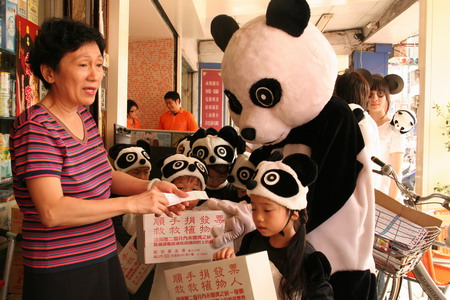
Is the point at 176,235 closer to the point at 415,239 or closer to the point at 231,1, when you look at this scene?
the point at 415,239

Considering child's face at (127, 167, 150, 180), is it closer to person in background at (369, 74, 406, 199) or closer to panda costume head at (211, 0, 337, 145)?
panda costume head at (211, 0, 337, 145)

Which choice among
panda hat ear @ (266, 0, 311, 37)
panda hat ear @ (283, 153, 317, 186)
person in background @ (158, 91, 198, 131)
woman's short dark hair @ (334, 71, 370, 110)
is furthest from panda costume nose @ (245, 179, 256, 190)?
person in background @ (158, 91, 198, 131)

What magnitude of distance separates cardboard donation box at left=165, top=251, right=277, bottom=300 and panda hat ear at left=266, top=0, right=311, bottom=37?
929 millimetres

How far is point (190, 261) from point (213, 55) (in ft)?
37.8

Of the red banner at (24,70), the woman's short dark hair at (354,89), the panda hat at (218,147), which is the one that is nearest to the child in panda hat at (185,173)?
the panda hat at (218,147)

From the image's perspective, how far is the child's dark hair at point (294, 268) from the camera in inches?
58.3

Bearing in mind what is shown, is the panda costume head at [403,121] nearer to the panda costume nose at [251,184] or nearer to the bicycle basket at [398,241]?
the bicycle basket at [398,241]

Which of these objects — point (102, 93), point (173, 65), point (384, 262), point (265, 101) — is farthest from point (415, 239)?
point (173, 65)

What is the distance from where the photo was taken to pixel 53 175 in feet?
4.38

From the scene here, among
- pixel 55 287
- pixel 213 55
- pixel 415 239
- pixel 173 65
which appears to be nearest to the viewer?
pixel 55 287

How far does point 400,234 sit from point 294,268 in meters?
0.77

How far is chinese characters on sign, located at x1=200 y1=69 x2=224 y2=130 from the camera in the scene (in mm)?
12383

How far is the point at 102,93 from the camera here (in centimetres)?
429

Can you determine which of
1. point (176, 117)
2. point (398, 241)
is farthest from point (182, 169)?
point (176, 117)
